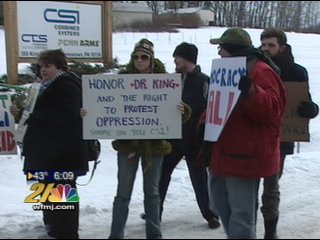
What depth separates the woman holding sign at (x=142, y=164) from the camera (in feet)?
14.1

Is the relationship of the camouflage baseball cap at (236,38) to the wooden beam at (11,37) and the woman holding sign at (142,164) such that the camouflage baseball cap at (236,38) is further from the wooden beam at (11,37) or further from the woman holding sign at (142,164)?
the wooden beam at (11,37)

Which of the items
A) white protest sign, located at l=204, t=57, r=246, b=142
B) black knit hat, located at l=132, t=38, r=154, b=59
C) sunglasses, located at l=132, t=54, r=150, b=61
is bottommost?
white protest sign, located at l=204, t=57, r=246, b=142

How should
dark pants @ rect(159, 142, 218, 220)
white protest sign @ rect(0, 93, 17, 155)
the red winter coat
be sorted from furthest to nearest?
1. dark pants @ rect(159, 142, 218, 220)
2. white protest sign @ rect(0, 93, 17, 155)
3. the red winter coat

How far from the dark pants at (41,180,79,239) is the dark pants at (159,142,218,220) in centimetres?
97

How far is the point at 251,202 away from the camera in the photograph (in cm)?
379

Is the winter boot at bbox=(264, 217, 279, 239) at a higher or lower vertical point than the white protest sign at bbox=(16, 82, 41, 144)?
lower

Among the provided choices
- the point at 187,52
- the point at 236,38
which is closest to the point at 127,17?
the point at 187,52

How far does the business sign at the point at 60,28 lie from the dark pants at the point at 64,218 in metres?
5.54

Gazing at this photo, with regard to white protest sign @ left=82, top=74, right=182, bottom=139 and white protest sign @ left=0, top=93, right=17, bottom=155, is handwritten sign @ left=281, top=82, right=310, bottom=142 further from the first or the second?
white protest sign @ left=0, top=93, right=17, bottom=155

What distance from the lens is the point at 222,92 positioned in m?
3.89

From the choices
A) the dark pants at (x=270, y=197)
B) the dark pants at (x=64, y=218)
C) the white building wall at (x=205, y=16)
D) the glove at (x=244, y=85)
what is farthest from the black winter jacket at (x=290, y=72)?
the white building wall at (x=205, y=16)

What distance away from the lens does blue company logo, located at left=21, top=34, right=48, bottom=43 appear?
31.6 ft

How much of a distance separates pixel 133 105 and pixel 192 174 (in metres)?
1.31

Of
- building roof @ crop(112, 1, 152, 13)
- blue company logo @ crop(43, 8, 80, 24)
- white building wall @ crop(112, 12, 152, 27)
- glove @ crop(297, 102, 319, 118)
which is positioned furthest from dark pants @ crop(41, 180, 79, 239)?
white building wall @ crop(112, 12, 152, 27)
